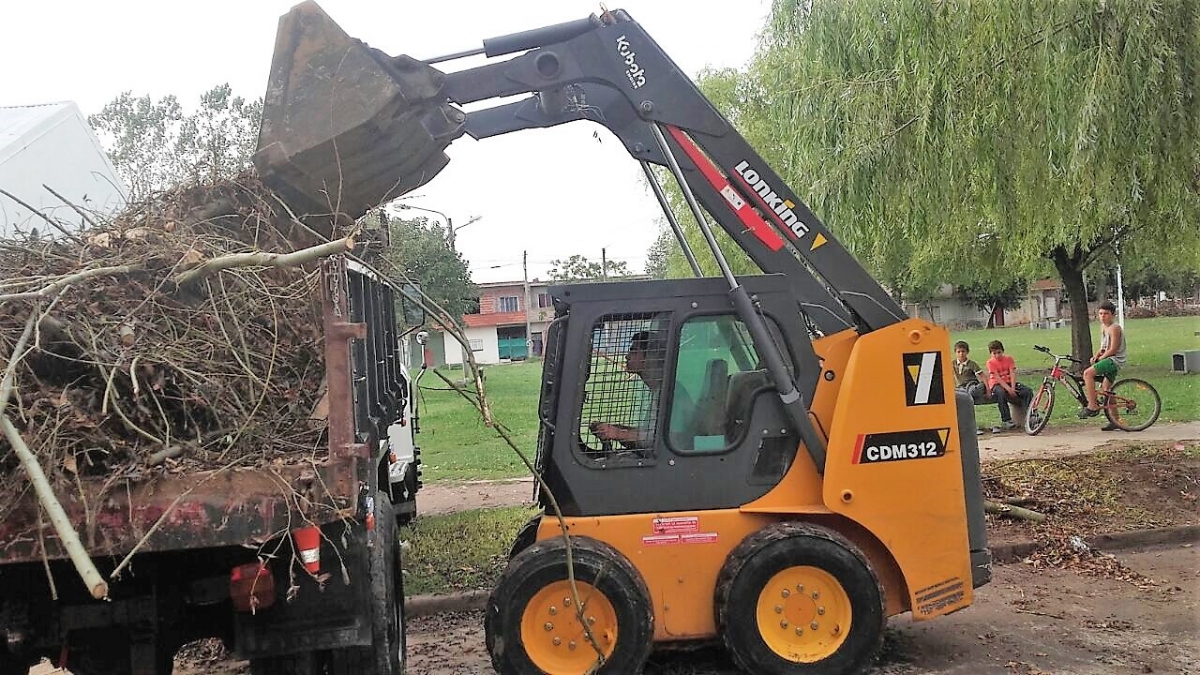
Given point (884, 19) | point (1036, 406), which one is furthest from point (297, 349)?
point (1036, 406)

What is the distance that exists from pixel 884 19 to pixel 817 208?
165 cm

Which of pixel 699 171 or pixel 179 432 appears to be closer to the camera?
pixel 179 432

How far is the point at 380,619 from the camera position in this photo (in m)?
3.79

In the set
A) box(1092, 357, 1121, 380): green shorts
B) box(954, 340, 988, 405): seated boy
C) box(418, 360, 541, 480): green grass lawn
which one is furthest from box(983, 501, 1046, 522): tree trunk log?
box(1092, 357, 1121, 380): green shorts

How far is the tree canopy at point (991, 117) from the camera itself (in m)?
6.39

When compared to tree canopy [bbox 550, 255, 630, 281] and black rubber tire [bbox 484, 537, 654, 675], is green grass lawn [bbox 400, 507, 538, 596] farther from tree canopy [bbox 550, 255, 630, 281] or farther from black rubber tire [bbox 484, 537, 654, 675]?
tree canopy [bbox 550, 255, 630, 281]

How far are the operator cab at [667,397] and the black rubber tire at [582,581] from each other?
328 millimetres

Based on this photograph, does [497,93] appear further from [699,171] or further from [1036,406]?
[1036,406]

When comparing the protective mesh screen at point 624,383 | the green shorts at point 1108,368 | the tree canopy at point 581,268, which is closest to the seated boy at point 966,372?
the green shorts at point 1108,368

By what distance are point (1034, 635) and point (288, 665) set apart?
12.9 feet

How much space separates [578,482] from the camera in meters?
4.72

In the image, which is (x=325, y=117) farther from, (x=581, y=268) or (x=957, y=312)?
(x=957, y=312)

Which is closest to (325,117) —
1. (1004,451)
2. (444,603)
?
(444,603)

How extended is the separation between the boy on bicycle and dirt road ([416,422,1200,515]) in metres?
0.38
